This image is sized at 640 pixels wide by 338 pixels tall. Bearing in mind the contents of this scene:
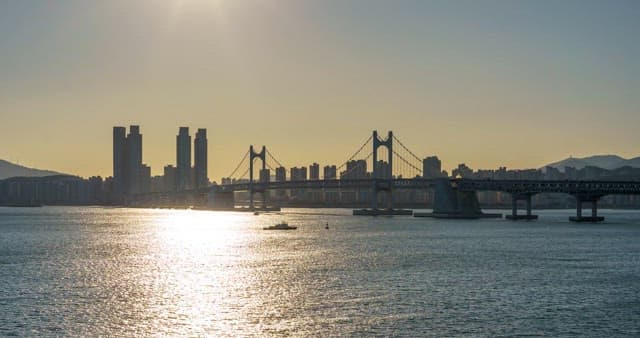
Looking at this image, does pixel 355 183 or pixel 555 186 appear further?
pixel 355 183

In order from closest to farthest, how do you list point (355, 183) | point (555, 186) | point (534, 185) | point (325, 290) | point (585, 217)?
point (325, 290)
point (555, 186)
point (534, 185)
point (585, 217)
point (355, 183)

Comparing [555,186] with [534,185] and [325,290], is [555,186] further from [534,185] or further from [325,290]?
[325,290]

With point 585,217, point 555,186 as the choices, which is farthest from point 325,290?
point 585,217

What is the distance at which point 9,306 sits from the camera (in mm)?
40469

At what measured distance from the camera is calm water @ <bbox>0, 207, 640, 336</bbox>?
3538cm

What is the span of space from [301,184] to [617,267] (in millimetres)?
128222

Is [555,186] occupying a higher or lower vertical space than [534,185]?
lower

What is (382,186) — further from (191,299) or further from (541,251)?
(191,299)

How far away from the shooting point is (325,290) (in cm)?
4634

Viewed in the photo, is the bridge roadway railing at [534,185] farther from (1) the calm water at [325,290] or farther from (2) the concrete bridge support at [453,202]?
(1) the calm water at [325,290]

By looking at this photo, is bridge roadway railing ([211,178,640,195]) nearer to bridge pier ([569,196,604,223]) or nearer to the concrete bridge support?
the concrete bridge support

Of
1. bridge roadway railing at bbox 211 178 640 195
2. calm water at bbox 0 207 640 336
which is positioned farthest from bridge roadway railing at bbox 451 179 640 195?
calm water at bbox 0 207 640 336

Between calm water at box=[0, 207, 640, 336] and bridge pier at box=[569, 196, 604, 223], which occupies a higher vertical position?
bridge pier at box=[569, 196, 604, 223]

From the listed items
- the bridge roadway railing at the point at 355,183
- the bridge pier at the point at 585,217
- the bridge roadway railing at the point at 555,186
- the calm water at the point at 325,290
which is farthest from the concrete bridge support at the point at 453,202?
the calm water at the point at 325,290
